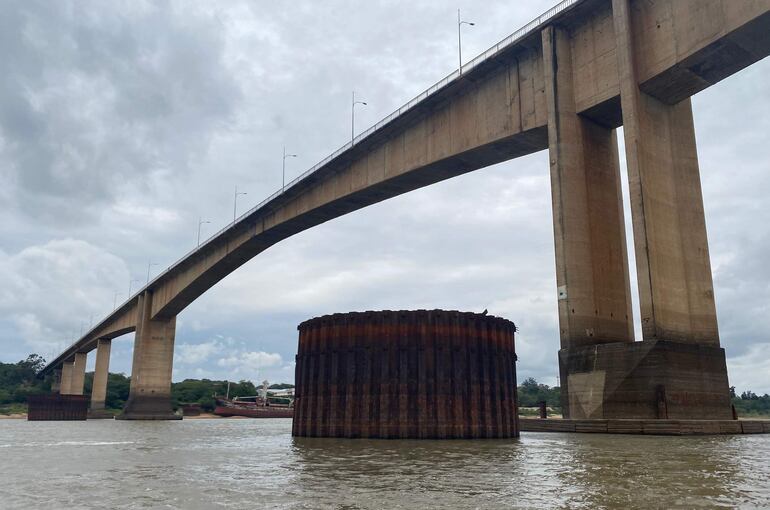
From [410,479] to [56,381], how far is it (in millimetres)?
174885

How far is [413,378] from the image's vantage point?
22.5m

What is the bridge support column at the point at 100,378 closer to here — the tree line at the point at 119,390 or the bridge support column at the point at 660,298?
the tree line at the point at 119,390

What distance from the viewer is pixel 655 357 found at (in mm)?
25062

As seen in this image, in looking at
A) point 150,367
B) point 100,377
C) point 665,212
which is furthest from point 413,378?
point 100,377

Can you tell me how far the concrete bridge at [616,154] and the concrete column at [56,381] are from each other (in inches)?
5769

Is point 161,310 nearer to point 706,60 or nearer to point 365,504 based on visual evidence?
point 706,60

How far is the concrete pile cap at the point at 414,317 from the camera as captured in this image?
23203 mm

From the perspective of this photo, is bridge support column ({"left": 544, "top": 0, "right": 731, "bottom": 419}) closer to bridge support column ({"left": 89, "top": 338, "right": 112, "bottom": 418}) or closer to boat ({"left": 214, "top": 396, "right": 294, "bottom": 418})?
boat ({"left": 214, "top": 396, "right": 294, "bottom": 418})

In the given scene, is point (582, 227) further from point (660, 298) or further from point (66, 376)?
point (66, 376)

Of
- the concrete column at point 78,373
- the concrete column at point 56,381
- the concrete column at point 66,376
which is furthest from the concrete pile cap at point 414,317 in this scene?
the concrete column at point 56,381

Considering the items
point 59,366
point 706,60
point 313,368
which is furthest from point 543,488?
point 59,366

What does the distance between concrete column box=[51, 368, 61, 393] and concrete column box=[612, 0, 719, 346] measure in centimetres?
15955

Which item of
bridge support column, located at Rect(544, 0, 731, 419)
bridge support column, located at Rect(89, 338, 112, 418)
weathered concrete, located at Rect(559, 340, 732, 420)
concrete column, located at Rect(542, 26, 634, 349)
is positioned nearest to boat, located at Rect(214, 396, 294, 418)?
bridge support column, located at Rect(89, 338, 112, 418)

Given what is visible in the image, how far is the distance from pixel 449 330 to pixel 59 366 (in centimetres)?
15251
